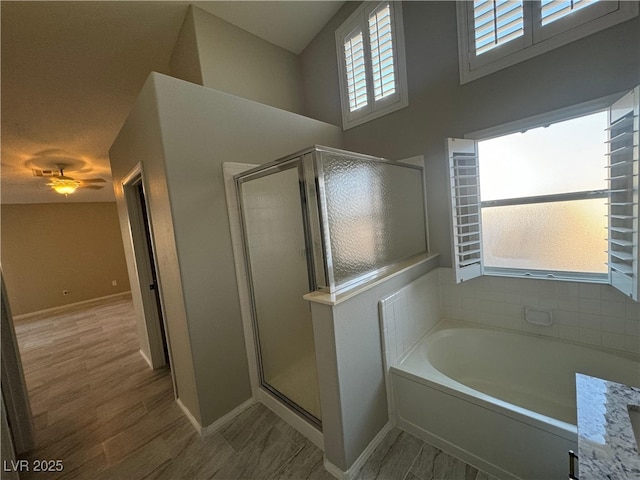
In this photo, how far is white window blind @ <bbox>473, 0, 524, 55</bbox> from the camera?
1.72 m

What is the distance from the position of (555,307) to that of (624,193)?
0.86 m

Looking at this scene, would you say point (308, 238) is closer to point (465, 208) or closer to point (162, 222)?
point (162, 222)

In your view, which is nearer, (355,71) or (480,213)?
(480,213)

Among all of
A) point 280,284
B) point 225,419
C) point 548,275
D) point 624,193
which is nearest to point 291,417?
point 225,419

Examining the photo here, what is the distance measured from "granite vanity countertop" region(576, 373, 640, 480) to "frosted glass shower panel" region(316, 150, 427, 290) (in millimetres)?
1033

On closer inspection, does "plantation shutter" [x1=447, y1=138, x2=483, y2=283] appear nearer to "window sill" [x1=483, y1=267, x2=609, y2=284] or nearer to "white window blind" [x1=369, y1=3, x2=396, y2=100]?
"window sill" [x1=483, y1=267, x2=609, y2=284]

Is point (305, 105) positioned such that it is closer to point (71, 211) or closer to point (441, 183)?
point (441, 183)

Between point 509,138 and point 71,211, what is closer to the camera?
point 509,138

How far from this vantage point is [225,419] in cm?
187

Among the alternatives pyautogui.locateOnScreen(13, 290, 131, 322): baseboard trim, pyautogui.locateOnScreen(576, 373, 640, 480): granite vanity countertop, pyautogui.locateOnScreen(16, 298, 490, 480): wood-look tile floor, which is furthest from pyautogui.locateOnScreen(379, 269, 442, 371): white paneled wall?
pyautogui.locateOnScreen(13, 290, 131, 322): baseboard trim

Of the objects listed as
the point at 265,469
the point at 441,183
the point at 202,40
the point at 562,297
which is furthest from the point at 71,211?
the point at 562,297

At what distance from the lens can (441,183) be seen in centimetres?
223

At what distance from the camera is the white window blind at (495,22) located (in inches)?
67.7

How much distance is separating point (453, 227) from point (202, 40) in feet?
9.11
